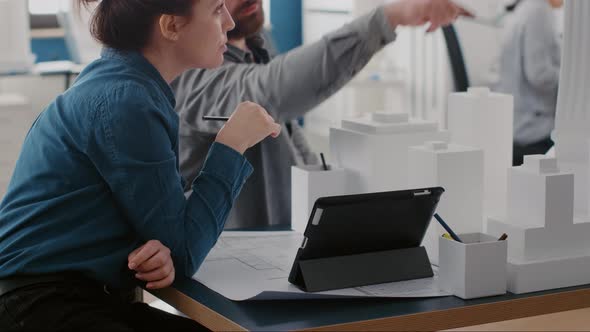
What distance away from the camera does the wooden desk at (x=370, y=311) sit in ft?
4.09

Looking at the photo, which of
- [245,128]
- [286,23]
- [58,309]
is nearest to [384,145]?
[245,128]

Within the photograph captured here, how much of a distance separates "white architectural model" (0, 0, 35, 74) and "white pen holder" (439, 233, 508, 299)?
368cm

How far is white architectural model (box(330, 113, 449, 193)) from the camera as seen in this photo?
5.56ft

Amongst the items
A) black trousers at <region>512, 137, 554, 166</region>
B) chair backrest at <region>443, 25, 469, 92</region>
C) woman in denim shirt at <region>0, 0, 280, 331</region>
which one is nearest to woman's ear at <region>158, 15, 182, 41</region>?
woman in denim shirt at <region>0, 0, 280, 331</region>

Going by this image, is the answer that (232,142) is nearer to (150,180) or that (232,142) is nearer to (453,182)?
(150,180)

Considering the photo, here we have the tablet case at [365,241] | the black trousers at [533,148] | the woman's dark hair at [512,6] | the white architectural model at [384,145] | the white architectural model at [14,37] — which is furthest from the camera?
the white architectural model at [14,37]

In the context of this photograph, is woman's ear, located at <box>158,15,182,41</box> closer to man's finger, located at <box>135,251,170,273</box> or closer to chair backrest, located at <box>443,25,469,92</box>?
man's finger, located at <box>135,251,170,273</box>

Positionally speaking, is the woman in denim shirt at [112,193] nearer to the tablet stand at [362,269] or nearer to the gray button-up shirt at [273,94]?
the tablet stand at [362,269]

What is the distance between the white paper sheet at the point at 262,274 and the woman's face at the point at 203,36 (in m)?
0.32

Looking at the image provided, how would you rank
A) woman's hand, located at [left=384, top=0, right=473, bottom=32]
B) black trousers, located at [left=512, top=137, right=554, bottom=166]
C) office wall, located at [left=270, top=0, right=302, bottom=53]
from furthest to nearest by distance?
office wall, located at [left=270, top=0, right=302, bottom=53]
black trousers, located at [left=512, top=137, right=554, bottom=166]
woman's hand, located at [left=384, top=0, right=473, bottom=32]

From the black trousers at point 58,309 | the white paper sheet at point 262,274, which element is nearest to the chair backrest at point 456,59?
the white paper sheet at point 262,274

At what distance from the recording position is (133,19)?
150 cm

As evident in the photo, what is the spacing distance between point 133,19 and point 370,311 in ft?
1.92

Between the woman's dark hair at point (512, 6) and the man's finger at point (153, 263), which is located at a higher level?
the woman's dark hair at point (512, 6)
